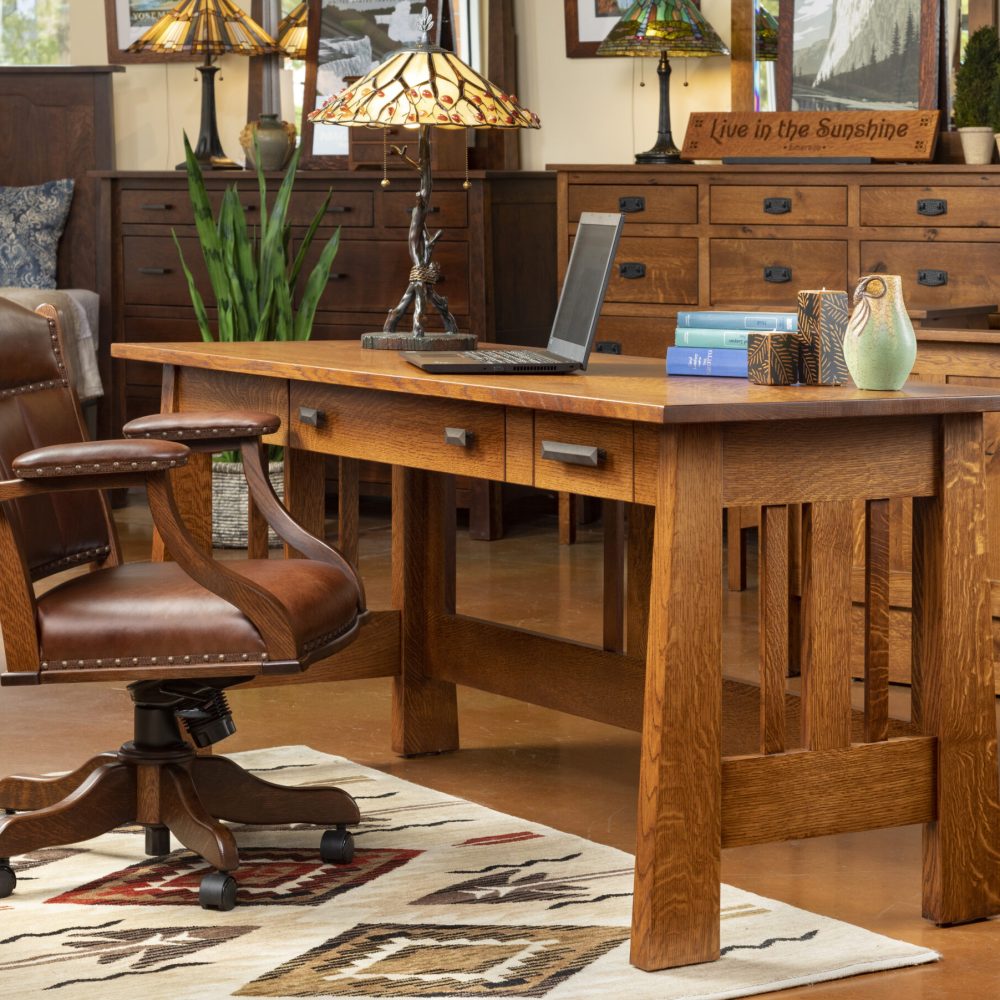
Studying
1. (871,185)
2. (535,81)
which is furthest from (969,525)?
(535,81)

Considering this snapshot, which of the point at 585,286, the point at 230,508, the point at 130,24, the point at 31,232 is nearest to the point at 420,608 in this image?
the point at 585,286

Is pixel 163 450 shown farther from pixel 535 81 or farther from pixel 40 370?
pixel 535 81

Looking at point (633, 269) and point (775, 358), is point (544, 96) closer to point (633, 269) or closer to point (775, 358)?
point (633, 269)

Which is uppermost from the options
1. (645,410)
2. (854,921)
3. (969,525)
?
(645,410)

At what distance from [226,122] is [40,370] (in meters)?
4.51

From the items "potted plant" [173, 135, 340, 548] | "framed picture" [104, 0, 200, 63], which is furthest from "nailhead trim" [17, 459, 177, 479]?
"framed picture" [104, 0, 200, 63]

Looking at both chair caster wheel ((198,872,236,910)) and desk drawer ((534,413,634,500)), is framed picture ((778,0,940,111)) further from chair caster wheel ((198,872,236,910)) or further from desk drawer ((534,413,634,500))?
chair caster wheel ((198,872,236,910))

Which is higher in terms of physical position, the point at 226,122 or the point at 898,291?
the point at 226,122

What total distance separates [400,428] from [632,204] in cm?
308

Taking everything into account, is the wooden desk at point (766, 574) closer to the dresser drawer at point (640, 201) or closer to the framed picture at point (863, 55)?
the dresser drawer at point (640, 201)

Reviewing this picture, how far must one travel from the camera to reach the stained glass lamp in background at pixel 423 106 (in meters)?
3.62

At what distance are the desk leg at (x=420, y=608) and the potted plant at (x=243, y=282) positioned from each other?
2484 mm

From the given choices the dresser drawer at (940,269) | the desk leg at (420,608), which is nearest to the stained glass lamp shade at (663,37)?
the dresser drawer at (940,269)

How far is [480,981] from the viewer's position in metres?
2.59
